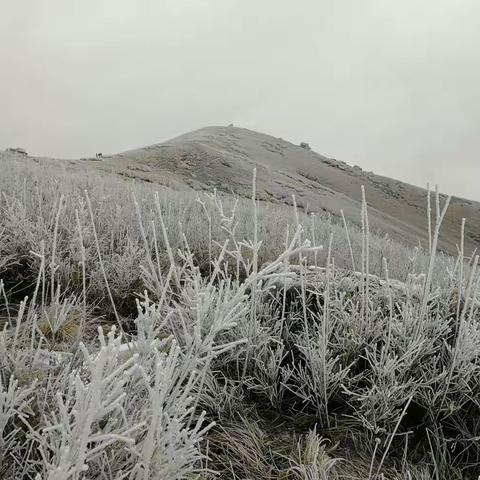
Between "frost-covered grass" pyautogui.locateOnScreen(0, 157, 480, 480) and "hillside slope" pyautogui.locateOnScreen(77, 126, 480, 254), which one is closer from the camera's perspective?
"frost-covered grass" pyautogui.locateOnScreen(0, 157, 480, 480)

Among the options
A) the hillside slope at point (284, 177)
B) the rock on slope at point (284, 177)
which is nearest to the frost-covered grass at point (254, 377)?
the hillside slope at point (284, 177)

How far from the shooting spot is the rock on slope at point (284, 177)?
23188mm

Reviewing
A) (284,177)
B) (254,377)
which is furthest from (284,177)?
(254,377)

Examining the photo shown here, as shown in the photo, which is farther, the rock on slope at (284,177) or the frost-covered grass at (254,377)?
the rock on slope at (284,177)

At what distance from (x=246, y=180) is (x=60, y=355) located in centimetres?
2320

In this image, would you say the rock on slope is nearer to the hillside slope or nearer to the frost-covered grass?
the hillside slope

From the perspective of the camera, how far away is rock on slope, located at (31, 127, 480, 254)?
23188 mm

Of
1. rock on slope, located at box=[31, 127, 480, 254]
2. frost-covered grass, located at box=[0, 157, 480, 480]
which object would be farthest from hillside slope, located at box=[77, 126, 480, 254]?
frost-covered grass, located at box=[0, 157, 480, 480]

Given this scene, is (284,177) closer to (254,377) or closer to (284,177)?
(284,177)

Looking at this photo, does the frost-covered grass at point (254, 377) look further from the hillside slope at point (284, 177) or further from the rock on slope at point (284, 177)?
the rock on slope at point (284, 177)

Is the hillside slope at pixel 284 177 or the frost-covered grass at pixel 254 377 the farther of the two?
the hillside slope at pixel 284 177

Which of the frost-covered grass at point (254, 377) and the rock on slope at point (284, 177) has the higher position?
the rock on slope at point (284, 177)

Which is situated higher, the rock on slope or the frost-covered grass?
the rock on slope

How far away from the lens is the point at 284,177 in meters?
29.7
